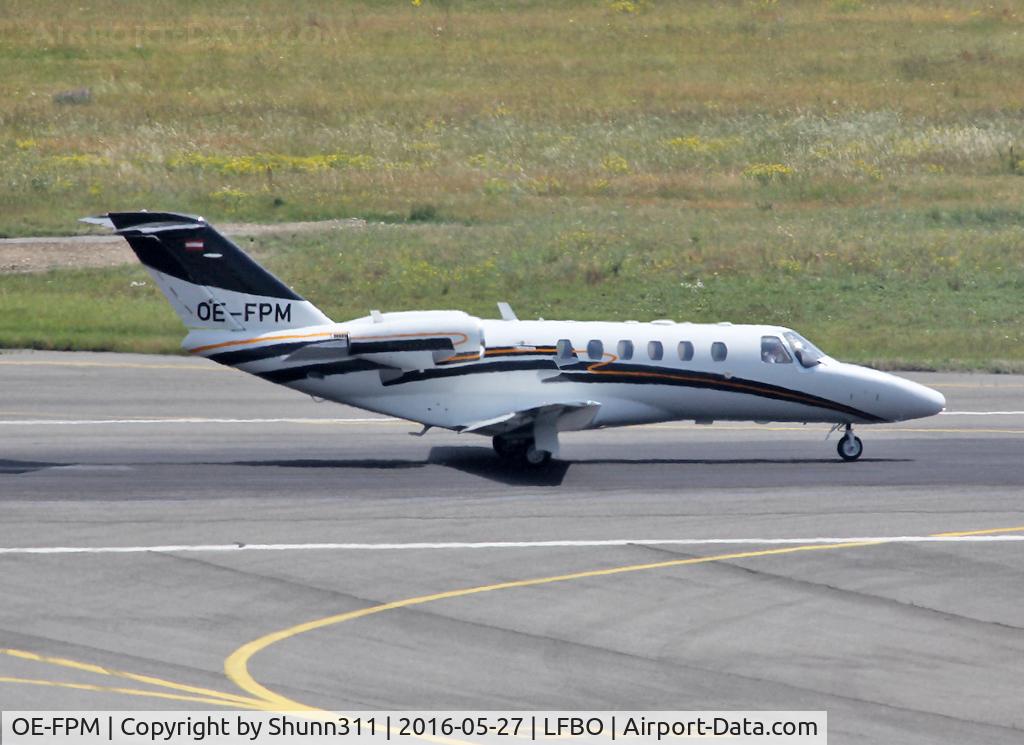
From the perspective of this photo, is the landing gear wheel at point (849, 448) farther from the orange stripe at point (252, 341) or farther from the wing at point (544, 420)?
the orange stripe at point (252, 341)

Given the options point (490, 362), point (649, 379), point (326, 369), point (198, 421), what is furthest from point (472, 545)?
point (198, 421)

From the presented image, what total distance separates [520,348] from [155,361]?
1523 cm

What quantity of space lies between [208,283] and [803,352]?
36.2 feet

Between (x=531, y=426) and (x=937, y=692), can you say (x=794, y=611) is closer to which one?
(x=937, y=692)

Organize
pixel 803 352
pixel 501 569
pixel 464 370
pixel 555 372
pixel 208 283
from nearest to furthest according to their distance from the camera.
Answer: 1. pixel 501 569
2. pixel 208 283
3. pixel 464 370
4. pixel 555 372
5. pixel 803 352

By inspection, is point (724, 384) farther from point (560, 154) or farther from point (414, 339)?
point (560, 154)

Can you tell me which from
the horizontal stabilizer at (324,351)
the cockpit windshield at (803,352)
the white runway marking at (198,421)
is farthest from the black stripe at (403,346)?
the cockpit windshield at (803,352)

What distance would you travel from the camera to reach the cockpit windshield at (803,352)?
3153cm

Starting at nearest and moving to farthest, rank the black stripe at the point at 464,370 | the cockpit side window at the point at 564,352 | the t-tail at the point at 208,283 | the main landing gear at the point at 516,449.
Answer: the t-tail at the point at 208,283
the black stripe at the point at 464,370
the cockpit side window at the point at 564,352
the main landing gear at the point at 516,449

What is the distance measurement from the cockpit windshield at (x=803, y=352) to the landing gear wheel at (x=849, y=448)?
5.73 feet

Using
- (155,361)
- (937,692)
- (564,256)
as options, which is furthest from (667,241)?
(937,692)

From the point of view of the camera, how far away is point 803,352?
3153 cm

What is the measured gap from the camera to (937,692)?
18516 mm
